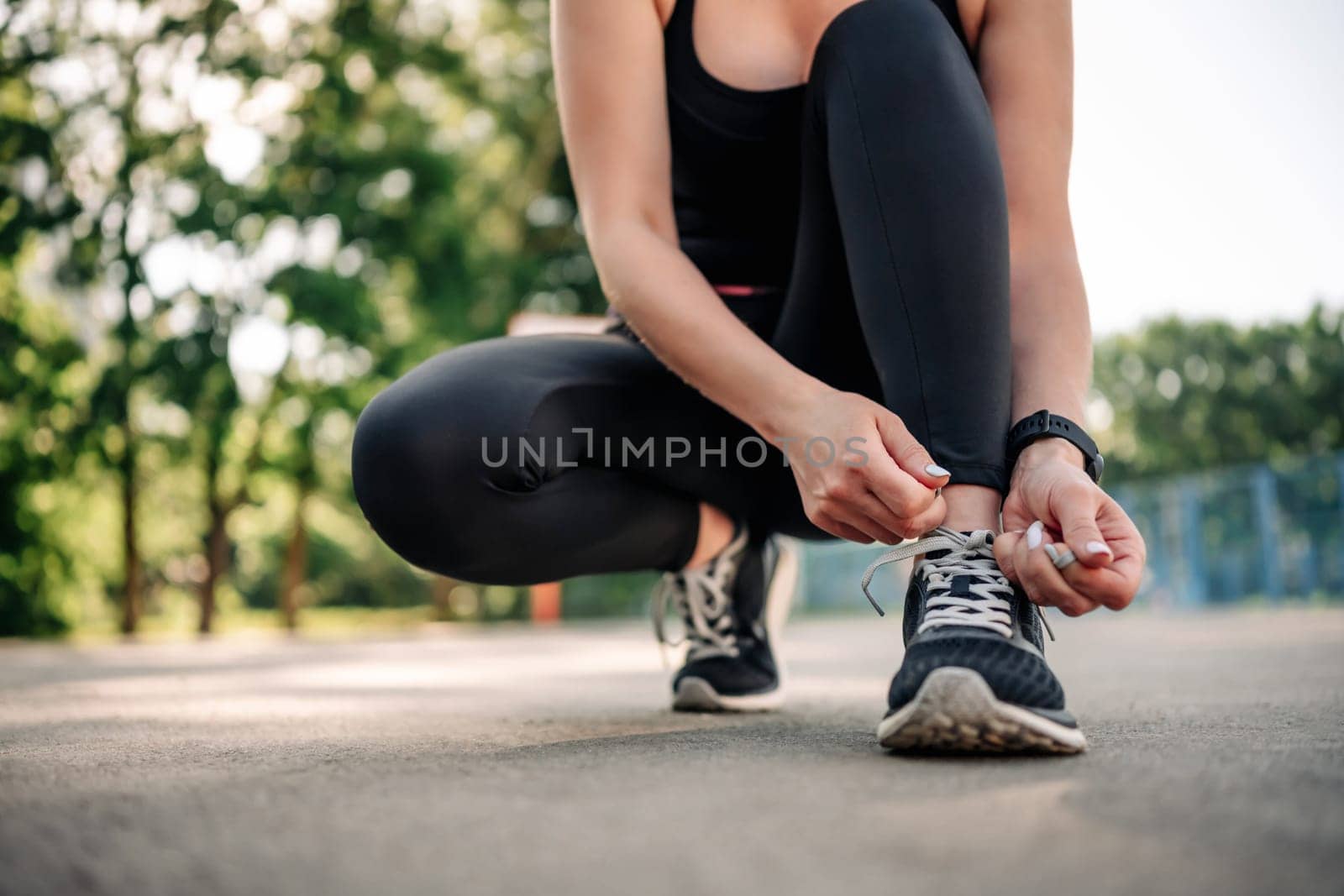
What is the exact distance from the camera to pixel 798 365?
1545 millimetres

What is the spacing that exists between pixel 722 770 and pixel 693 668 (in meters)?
0.77

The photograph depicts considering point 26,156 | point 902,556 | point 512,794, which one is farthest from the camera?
point 26,156

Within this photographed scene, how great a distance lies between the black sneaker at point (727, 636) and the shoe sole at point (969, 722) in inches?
27.9

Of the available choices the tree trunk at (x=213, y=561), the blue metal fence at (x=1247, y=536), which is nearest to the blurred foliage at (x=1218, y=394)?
the blue metal fence at (x=1247, y=536)

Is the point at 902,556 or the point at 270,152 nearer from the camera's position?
the point at 902,556

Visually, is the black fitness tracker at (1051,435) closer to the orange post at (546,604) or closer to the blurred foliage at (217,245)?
the blurred foliage at (217,245)

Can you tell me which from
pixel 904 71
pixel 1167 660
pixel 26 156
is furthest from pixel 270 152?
pixel 904 71

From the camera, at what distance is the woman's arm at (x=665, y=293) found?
3.58 feet

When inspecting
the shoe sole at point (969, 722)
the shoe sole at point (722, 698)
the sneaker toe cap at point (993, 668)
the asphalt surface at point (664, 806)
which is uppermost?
the sneaker toe cap at point (993, 668)

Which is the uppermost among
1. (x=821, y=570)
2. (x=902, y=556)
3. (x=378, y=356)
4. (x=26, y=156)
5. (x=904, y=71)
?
(x=26, y=156)

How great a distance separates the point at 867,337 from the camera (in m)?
1.25

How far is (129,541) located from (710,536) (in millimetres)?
11034

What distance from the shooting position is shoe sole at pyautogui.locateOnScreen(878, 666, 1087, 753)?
0.95 metres

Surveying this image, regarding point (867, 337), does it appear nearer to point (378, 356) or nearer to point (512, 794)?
point (512, 794)
